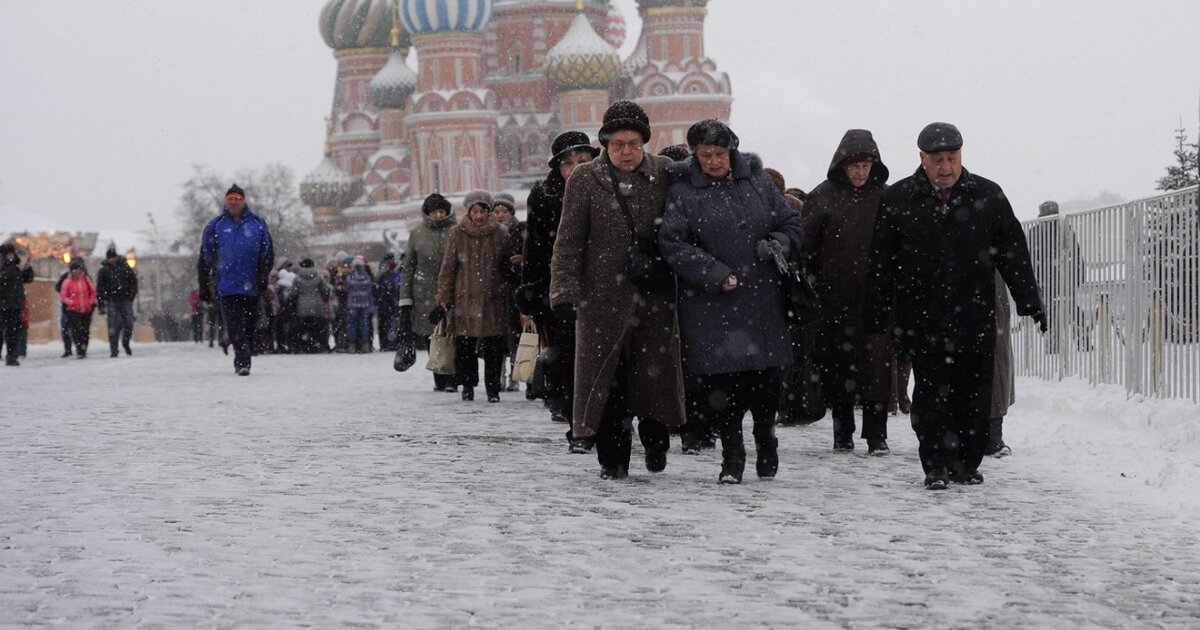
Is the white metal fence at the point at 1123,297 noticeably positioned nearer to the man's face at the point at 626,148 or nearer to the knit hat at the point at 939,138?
the knit hat at the point at 939,138

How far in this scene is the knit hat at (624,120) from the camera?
838cm

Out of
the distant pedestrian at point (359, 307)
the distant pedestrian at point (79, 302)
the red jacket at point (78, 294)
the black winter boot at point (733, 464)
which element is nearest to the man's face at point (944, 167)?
the black winter boot at point (733, 464)

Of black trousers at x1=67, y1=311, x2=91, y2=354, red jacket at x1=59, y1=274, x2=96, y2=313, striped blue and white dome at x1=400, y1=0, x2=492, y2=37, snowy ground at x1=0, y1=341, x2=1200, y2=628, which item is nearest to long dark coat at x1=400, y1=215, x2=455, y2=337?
snowy ground at x1=0, y1=341, x2=1200, y2=628

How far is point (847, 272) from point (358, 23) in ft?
252

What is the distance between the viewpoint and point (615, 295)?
27.5 ft

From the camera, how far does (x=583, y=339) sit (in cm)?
845

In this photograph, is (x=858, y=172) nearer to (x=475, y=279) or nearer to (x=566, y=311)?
(x=566, y=311)

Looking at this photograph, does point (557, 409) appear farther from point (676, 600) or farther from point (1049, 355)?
point (676, 600)

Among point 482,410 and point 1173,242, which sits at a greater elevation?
point 1173,242

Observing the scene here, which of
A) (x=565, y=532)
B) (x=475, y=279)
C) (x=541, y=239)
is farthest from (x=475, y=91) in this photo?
(x=565, y=532)

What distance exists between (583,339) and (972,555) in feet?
8.59

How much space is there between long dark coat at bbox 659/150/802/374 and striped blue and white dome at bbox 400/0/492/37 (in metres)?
68.8

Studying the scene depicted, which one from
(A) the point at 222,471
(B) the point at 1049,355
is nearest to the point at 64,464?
(A) the point at 222,471

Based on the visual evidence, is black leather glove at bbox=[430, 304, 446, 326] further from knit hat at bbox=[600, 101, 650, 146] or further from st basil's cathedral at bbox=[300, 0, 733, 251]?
st basil's cathedral at bbox=[300, 0, 733, 251]
